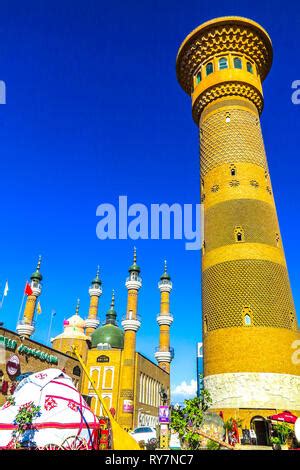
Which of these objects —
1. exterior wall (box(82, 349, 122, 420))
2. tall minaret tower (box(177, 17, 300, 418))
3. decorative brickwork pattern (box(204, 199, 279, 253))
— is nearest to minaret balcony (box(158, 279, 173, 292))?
exterior wall (box(82, 349, 122, 420))

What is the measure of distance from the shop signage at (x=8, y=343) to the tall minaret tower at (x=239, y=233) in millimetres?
14695

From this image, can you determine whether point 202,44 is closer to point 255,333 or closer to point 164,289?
point 255,333

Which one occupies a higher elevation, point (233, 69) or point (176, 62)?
point (176, 62)

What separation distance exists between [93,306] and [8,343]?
86.8ft

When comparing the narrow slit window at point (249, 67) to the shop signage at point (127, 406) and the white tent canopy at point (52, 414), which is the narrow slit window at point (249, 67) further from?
the shop signage at point (127, 406)

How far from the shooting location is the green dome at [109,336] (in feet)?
149

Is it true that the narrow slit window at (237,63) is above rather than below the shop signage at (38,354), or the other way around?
above

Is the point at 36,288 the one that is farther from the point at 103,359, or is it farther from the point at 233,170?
the point at 233,170

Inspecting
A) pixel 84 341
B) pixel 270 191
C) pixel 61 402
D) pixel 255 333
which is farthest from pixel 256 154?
pixel 84 341

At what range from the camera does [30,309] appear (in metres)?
45.3

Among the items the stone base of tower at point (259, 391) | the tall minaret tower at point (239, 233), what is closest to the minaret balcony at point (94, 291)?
the tall minaret tower at point (239, 233)

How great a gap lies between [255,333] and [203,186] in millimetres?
12404

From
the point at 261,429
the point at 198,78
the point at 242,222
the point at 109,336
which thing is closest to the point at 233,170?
the point at 242,222

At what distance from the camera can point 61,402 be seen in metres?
14.8
